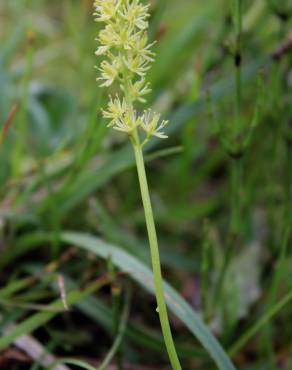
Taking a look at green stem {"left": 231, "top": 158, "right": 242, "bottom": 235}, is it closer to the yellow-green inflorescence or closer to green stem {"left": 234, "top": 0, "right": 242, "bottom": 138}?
green stem {"left": 234, "top": 0, "right": 242, "bottom": 138}

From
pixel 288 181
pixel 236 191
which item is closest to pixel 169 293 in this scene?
pixel 236 191

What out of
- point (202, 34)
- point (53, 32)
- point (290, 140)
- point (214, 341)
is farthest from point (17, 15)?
point (214, 341)

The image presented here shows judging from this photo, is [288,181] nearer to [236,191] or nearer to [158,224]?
[236,191]

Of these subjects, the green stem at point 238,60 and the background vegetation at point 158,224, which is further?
the background vegetation at point 158,224

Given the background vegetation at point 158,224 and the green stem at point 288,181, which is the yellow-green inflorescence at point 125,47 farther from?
the green stem at point 288,181

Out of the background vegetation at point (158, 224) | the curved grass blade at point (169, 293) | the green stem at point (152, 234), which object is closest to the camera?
the green stem at point (152, 234)

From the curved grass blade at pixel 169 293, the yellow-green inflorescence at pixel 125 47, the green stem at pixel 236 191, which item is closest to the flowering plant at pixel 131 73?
the yellow-green inflorescence at pixel 125 47

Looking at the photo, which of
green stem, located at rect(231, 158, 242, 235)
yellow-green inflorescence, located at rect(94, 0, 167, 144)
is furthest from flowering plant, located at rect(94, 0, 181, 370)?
green stem, located at rect(231, 158, 242, 235)

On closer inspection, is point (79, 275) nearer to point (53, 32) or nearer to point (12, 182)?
point (12, 182)
